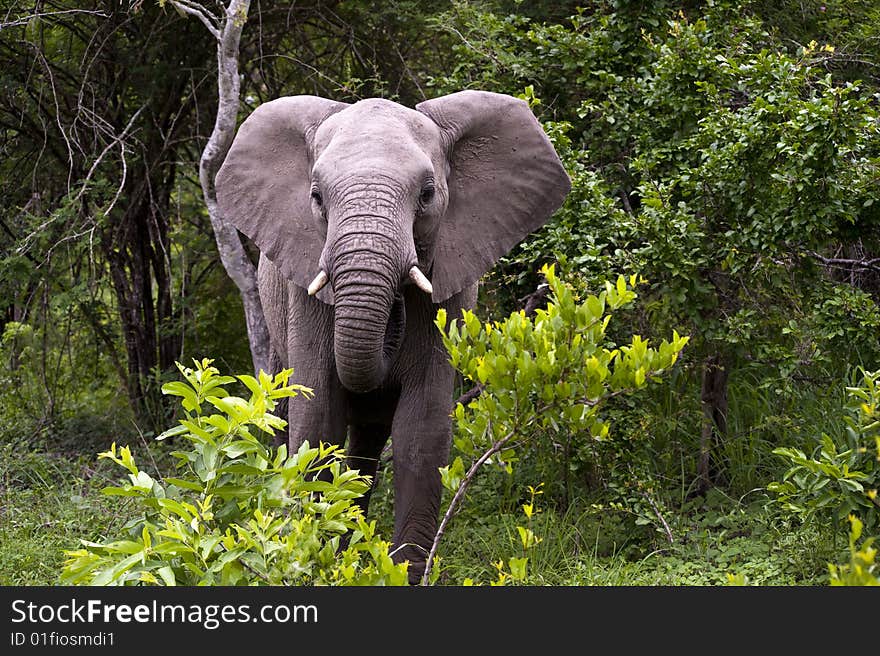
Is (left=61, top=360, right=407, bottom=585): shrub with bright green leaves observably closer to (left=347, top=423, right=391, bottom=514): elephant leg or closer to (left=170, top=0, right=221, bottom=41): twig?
(left=347, top=423, right=391, bottom=514): elephant leg

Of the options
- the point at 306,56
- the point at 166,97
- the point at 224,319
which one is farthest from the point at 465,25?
the point at 224,319

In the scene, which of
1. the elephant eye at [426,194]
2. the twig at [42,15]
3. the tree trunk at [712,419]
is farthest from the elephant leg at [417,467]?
the twig at [42,15]

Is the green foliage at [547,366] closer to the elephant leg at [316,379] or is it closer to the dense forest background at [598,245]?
the dense forest background at [598,245]

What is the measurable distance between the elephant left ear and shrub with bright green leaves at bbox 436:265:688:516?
5.86 feet

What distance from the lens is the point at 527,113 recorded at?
593cm

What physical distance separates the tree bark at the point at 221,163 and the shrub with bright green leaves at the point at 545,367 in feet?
12.0

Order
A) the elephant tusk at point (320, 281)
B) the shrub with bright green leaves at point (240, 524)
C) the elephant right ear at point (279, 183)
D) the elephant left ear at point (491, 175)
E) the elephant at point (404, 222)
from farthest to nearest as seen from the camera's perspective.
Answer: the elephant left ear at point (491, 175)
the elephant right ear at point (279, 183)
the elephant at point (404, 222)
the elephant tusk at point (320, 281)
the shrub with bright green leaves at point (240, 524)

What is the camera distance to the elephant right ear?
5547mm

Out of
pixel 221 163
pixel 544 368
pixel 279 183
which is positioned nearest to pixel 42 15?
pixel 221 163

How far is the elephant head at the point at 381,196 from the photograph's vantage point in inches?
193

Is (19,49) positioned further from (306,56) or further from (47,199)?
(306,56)

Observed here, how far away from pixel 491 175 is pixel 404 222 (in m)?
0.99

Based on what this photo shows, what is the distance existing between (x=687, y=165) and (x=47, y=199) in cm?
548

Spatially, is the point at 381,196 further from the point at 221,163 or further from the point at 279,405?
the point at 221,163
